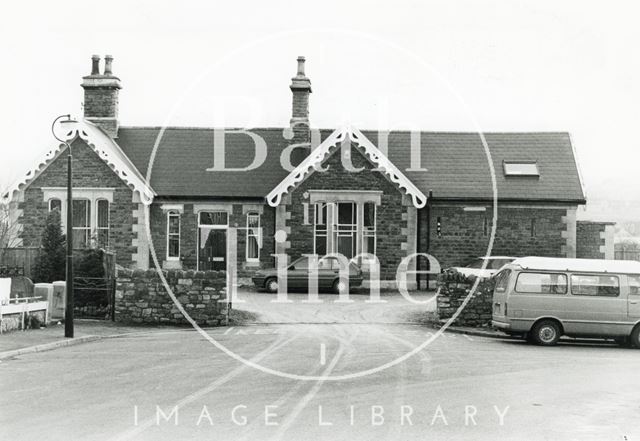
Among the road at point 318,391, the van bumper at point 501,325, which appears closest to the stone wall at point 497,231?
the van bumper at point 501,325

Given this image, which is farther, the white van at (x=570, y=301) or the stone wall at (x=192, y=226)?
the stone wall at (x=192, y=226)

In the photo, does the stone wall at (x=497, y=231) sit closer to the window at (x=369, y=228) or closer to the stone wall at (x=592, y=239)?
the stone wall at (x=592, y=239)

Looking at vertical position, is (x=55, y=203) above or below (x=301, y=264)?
above

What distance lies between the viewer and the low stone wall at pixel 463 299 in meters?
23.2

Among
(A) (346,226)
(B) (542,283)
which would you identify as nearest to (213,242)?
(A) (346,226)

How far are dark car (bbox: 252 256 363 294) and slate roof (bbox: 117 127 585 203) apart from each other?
13.4ft

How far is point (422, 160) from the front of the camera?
33.8 m

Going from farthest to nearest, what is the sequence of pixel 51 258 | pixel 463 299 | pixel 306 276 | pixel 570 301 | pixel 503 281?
pixel 306 276 < pixel 51 258 < pixel 463 299 < pixel 503 281 < pixel 570 301

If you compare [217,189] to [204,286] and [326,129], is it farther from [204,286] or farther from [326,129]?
[204,286]

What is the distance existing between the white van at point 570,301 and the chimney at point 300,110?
1554 centimetres

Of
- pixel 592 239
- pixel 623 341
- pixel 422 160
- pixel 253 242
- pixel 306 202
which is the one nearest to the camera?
pixel 623 341

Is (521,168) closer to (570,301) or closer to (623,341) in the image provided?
(623,341)

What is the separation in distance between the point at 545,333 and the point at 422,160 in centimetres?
1490

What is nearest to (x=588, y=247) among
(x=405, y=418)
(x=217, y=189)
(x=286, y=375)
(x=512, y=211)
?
(x=512, y=211)
